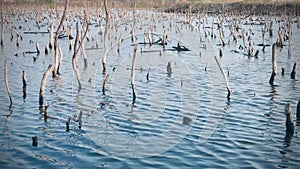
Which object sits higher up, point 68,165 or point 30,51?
point 30,51

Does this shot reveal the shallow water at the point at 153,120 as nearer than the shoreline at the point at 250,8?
Yes

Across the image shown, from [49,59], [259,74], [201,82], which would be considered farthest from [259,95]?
[49,59]

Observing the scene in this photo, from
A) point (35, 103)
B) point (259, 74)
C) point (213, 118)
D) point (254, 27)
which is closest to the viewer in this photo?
point (213, 118)

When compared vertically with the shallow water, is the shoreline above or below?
above

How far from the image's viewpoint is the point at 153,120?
14836 millimetres

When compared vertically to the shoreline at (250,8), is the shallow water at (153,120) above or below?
below

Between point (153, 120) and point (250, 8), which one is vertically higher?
point (250, 8)

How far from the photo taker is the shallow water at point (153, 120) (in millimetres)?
11242

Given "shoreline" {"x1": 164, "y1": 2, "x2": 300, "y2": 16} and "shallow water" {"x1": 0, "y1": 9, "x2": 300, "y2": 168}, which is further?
"shoreline" {"x1": 164, "y1": 2, "x2": 300, "y2": 16}

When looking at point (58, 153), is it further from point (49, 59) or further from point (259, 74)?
Answer: point (49, 59)

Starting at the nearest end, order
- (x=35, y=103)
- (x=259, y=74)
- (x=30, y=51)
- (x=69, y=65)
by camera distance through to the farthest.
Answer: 1. (x=35, y=103)
2. (x=259, y=74)
3. (x=69, y=65)
4. (x=30, y=51)

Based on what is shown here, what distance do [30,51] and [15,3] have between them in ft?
134

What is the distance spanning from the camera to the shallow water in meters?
11.2

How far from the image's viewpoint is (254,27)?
51.1m
